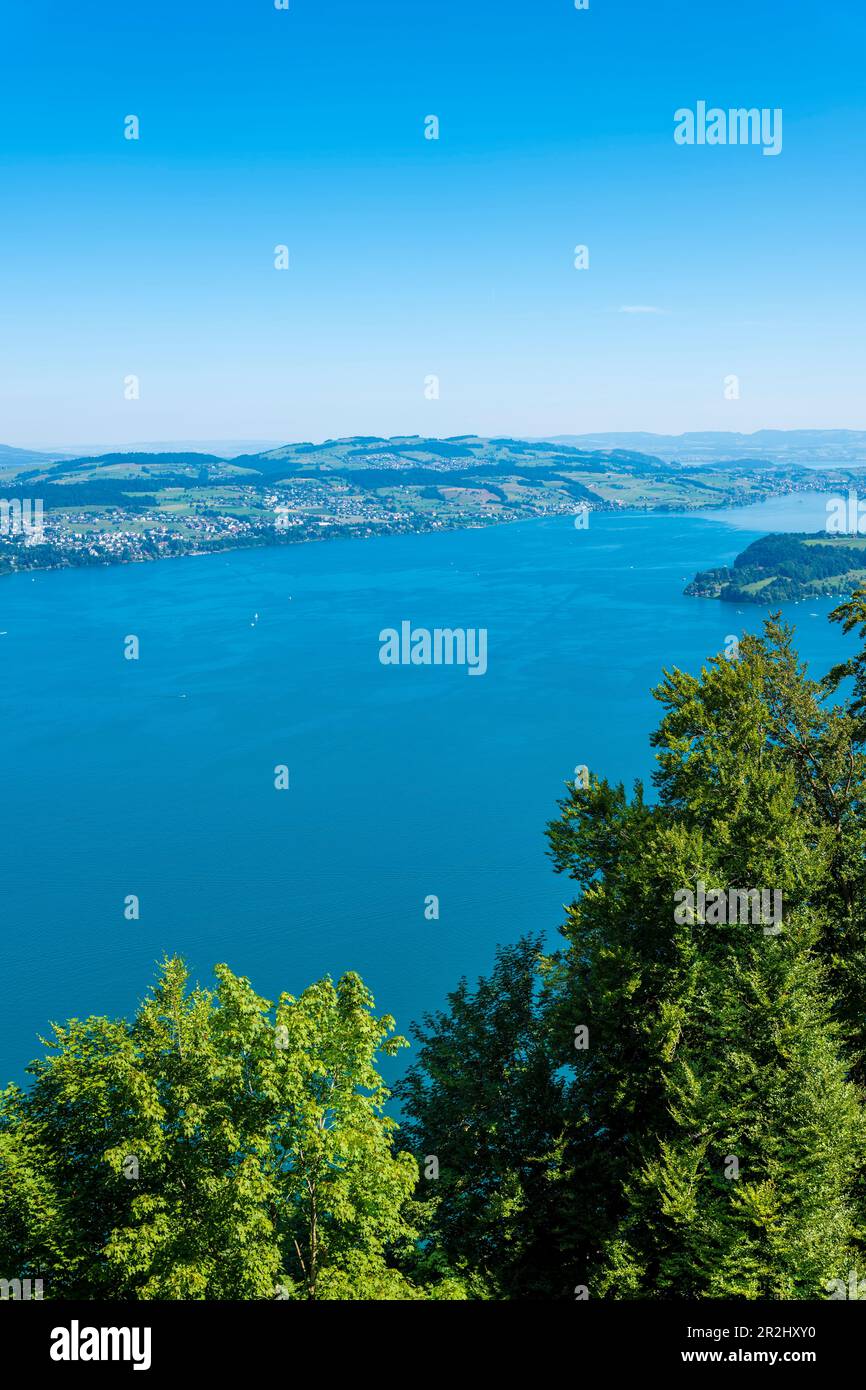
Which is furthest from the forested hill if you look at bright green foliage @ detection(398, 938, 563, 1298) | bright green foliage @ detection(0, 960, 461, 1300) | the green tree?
bright green foliage @ detection(0, 960, 461, 1300)

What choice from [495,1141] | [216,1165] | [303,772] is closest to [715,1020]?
[495,1141]

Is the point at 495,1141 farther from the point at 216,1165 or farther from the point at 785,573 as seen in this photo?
the point at 785,573

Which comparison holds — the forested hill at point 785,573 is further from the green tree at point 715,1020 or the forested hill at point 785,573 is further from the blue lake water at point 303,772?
the green tree at point 715,1020

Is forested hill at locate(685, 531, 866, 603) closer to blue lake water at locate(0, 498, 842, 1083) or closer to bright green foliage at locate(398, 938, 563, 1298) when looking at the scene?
blue lake water at locate(0, 498, 842, 1083)
